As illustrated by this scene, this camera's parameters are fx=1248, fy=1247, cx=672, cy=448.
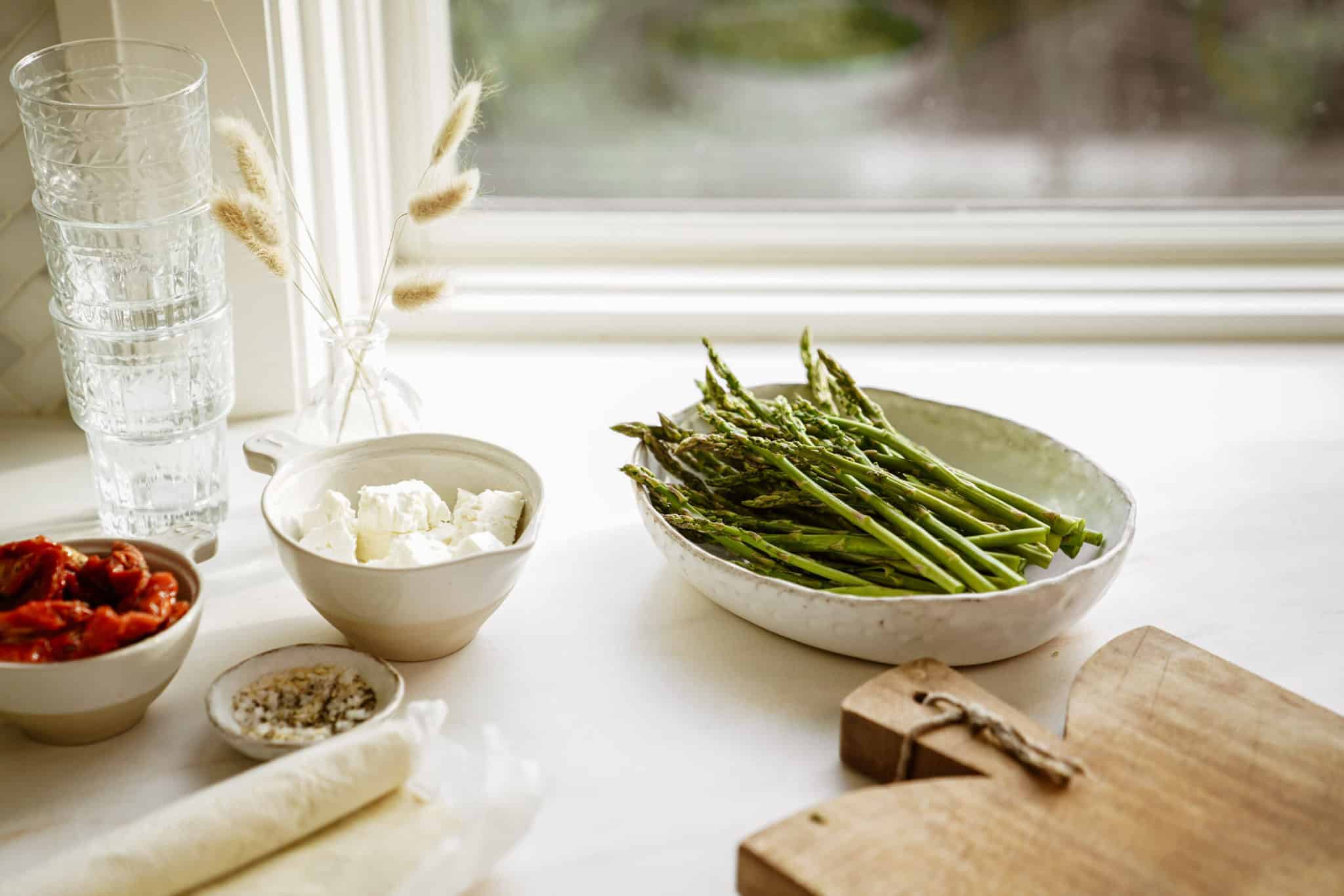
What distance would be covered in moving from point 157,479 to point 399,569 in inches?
14.7

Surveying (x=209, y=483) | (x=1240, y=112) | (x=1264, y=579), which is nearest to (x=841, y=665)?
(x=1264, y=579)

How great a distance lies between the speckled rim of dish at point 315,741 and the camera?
2.64 feet

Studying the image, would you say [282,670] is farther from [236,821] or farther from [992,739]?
[992,739]

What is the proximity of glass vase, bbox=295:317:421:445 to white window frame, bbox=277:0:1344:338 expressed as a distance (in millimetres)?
306

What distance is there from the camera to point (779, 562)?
0.99 metres

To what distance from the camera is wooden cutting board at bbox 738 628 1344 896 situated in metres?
0.71

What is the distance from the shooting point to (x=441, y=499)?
3.38ft

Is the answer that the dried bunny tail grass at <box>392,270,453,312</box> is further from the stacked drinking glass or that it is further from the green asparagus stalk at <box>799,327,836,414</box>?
the green asparagus stalk at <box>799,327,836,414</box>

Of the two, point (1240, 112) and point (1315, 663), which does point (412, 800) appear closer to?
point (1315, 663)

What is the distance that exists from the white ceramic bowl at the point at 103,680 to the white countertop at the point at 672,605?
0.03 meters

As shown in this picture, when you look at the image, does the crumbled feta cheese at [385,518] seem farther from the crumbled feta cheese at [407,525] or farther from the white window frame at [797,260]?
the white window frame at [797,260]

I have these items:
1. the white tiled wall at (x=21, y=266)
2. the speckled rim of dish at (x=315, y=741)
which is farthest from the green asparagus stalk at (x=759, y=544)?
the white tiled wall at (x=21, y=266)

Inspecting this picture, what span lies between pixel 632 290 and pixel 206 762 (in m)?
0.93

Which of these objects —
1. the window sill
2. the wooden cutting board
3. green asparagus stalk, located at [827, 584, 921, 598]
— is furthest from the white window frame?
the wooden cutting board
